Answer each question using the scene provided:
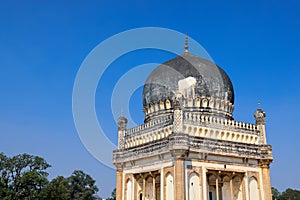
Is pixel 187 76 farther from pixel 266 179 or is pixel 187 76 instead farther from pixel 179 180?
pixel 266 179

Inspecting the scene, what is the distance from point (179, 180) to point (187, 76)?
27.2 ft

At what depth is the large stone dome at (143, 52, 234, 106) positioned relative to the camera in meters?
24.7

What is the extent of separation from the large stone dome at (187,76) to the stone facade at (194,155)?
0.51 m

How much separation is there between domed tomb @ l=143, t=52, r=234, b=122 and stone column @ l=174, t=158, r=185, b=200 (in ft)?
16.6

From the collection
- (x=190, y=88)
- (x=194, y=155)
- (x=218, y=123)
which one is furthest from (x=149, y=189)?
(x=190, y=88)

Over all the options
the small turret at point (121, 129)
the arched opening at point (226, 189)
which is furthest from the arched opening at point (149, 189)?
the arched opening at point (226, 189)

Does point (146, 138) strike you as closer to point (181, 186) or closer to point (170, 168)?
point (170, 168)

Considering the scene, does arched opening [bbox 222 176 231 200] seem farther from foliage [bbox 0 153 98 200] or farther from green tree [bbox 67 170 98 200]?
green tree [bbox 67 170 98 200]

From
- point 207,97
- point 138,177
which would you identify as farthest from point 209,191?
point 207,97

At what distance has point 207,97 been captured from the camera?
24.4m

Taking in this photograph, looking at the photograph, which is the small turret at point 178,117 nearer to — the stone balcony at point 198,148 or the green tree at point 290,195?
the stone balcony at point 198,148

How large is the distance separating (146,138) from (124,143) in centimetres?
252

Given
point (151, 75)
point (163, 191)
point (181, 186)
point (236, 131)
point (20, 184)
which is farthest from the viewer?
point (20, 184)

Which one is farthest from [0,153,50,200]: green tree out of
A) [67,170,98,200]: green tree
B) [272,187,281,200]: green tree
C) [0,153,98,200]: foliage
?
[272,187,281,200]: green tree
